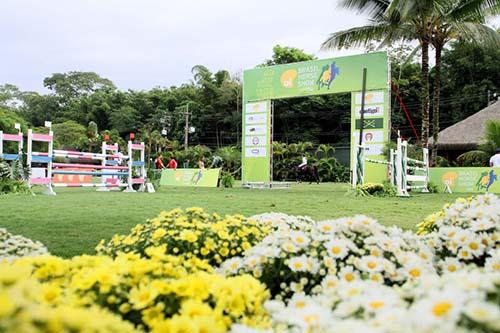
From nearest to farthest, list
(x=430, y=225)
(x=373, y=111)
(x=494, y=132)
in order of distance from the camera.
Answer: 1. (x=430, y=225)
2. (x=373, y=111)
3. (x=494, y=132)

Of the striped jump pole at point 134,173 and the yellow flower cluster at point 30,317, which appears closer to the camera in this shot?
the yellow flower cluster at point 30,317

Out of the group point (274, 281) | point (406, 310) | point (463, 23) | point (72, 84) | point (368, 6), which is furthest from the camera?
point (72, 84)

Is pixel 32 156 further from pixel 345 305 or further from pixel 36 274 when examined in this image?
pixel 345 305

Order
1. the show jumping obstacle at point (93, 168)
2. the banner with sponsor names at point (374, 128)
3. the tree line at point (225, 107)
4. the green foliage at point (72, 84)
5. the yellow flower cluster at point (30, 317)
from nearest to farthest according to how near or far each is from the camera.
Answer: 1. the yellow flower cluster at point (30, 317)
2. the show jumping obstacle at point (93, 168)
3. the banner with sponsor names at point (374, 128)
4. the tree line at point (225, 107)
5. the green foliage at point (72, 84)

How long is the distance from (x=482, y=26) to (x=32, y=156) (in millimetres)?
13090

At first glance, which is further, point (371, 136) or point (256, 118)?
point (256, 118)

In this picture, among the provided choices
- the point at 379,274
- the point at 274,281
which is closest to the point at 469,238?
the point at 379,274

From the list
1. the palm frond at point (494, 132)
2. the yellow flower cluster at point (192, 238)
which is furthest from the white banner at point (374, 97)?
the yellow flower cluster at point (192, 238)

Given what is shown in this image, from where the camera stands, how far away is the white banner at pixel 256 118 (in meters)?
16.5

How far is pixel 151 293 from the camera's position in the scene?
4.50 ft

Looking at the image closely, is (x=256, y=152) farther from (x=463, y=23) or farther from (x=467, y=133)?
(x=467, y=133)

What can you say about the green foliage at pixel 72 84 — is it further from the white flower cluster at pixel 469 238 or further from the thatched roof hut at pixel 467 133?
the white flower cluster at pixel 469 238

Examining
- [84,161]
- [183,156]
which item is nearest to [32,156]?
[183,156]

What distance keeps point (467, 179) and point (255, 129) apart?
6881 mm
